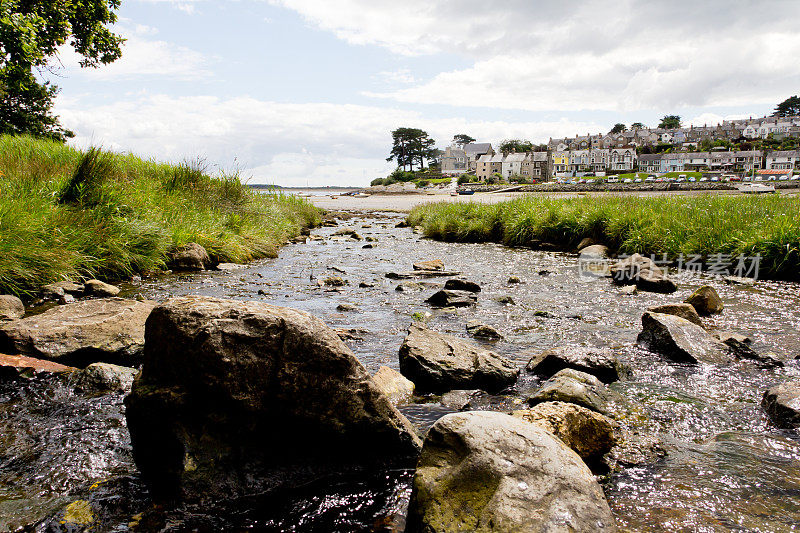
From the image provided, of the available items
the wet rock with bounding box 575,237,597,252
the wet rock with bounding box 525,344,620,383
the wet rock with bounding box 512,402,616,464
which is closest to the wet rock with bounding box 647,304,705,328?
the wet rock with bounding box 525,344,620,383

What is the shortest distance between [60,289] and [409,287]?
6735 mm

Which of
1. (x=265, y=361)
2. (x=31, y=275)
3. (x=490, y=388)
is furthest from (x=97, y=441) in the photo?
(x=31, y=275)

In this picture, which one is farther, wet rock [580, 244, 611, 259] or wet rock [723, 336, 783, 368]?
wet rock [580, 244, 611, 259]

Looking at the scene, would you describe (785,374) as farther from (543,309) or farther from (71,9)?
(71,9)

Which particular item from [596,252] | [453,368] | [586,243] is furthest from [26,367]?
[586,243]

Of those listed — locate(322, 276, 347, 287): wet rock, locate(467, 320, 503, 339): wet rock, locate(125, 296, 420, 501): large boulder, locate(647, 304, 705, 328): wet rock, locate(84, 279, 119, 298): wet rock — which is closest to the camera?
locate(125, 296, 420, 501): large boulder

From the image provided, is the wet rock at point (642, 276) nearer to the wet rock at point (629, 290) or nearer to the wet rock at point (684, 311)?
the wet rock at point (629, 290)

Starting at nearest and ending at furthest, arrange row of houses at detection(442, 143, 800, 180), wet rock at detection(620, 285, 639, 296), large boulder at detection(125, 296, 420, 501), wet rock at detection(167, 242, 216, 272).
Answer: large boulder at detection(125, 296, 420, 501), wet rock at detection(620, 285, 639, 296), wet rock at detection(167, 242, 216, 272), row of houses at detection(442, 143, 800, 180)

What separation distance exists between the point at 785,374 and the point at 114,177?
52.8 ft

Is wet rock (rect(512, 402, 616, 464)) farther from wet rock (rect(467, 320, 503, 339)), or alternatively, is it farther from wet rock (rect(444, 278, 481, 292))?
wet rock (rect(444, 278, 481, 292))

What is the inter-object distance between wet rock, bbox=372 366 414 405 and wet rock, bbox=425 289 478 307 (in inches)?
153

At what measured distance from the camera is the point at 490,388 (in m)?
4.95

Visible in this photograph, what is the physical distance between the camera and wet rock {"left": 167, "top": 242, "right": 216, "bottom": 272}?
40.1 ft

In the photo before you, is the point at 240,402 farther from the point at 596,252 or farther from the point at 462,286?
the point at 596,252
